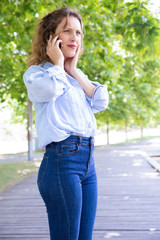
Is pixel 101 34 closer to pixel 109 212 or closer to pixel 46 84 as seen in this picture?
pixel 109 212

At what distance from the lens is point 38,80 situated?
1.82 m

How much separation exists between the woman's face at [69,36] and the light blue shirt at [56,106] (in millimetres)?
179

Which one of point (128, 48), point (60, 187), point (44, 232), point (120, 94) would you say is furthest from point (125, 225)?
point (120, 94)

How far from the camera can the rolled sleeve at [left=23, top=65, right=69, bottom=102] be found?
180 cm

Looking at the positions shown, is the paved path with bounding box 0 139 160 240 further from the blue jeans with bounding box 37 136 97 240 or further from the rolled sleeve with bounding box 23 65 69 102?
the rolled sleeve with bounding box 23 65 69 102

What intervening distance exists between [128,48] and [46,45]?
5822 millimetres

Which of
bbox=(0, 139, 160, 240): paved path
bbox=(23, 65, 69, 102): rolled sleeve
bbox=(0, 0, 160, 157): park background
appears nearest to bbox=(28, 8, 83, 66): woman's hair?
bbox=(23, 65, 69, 102): rolled sleeve

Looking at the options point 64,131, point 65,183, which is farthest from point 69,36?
point 65,183

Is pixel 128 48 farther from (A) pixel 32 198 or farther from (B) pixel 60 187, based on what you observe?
(B) pixel 60 187

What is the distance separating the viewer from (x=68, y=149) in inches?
71.3

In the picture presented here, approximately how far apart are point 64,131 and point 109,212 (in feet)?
11.4

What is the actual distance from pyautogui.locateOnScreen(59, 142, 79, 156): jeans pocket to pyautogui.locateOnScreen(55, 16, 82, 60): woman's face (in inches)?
23.6

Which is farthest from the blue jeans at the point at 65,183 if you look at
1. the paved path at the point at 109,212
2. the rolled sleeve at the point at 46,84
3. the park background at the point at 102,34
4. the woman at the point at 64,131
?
the park background at the point at 102,34

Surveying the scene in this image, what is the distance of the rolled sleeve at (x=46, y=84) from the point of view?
1.80m
